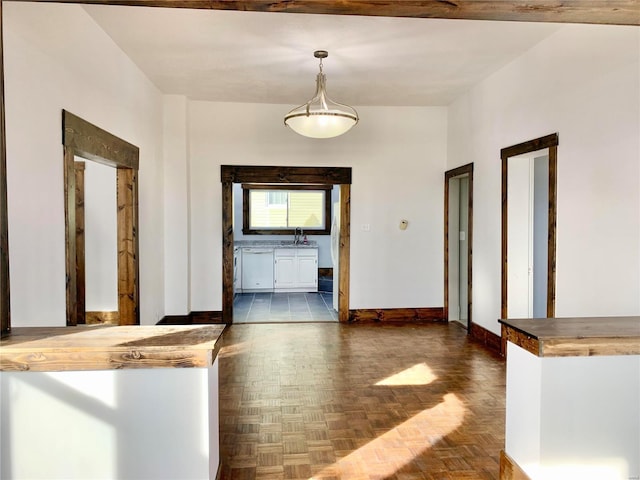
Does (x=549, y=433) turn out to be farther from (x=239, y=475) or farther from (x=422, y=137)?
(x=422, y=137)

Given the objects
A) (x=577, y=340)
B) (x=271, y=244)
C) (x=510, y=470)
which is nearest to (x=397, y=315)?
(x=271, y=244)

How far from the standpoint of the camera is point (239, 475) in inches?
96.1

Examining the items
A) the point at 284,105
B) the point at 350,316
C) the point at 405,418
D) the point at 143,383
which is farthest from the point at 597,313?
the point at 284,105

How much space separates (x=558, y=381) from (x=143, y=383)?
1.76 metres

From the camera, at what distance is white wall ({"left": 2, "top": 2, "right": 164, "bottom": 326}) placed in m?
2.50

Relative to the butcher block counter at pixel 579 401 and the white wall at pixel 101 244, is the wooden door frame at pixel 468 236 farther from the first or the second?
the white wall at pixel 101 244

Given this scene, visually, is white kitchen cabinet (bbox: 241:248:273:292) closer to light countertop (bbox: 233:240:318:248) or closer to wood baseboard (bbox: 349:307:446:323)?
light countertop (bbox: 233:240:318:248)

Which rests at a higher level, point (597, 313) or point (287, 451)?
point (597, 313)

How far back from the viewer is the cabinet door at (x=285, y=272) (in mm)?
8680

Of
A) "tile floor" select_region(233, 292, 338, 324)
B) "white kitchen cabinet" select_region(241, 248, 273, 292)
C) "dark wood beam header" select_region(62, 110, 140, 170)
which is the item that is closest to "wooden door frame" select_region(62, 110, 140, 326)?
"dark wood beam header" select_region(62, 110, 140, 170)

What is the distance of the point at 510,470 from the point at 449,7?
2.13m

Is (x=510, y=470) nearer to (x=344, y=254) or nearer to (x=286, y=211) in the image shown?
(x=344, y=254)

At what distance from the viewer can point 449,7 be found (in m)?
1.99

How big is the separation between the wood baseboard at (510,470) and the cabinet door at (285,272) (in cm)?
652
